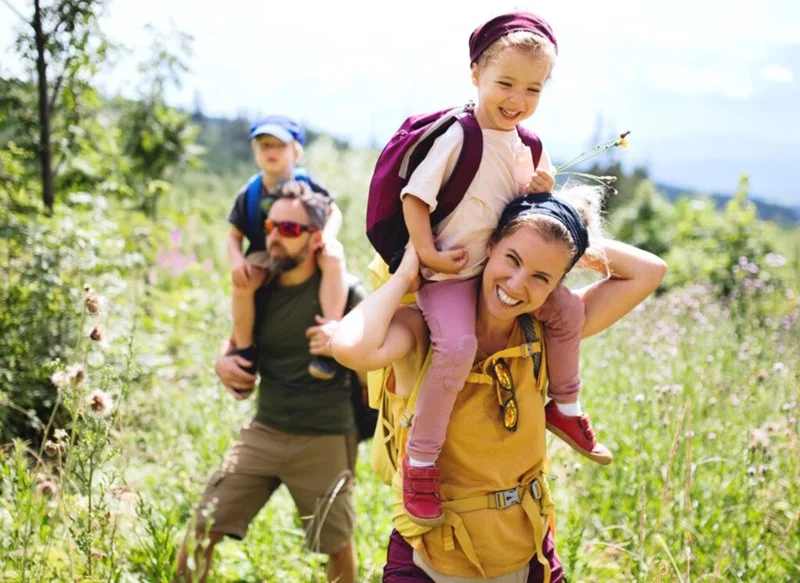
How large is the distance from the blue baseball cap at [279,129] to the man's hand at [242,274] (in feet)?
2.72

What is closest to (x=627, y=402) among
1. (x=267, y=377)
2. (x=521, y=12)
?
(x=267, y=377)

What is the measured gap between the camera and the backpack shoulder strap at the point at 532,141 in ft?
7.02

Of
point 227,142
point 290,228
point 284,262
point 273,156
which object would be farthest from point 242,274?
point 227,142

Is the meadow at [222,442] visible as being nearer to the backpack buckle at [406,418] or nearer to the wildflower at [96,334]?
the wildflower at [96,334]

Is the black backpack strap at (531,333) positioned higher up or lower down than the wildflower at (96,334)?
higher up

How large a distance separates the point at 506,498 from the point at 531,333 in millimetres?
485

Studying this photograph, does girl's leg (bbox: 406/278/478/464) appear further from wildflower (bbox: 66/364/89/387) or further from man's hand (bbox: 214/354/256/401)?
man's hand (bbox: 214/354/256/401)

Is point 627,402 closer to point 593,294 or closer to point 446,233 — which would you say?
point 593,294

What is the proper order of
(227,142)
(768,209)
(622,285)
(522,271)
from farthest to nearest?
(768,209)
(227,142)
(622,285)
(522,271)

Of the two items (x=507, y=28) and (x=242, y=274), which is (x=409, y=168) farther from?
(x=242, y=274)

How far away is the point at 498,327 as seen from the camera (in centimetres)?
208

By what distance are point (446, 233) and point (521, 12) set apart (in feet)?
2.12

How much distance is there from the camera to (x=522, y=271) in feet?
6.14

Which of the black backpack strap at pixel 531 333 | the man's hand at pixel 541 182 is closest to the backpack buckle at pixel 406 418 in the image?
the black backpack strap at pixel 531 333
